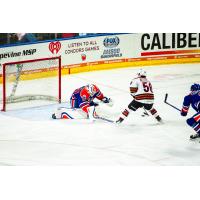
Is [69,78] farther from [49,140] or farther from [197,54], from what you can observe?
[197,54]

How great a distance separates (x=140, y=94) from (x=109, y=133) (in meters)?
0.47

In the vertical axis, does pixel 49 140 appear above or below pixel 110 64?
below

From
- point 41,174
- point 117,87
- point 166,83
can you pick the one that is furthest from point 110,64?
point 41,174

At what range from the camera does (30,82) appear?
3795 mm

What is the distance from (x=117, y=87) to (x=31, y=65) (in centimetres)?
83

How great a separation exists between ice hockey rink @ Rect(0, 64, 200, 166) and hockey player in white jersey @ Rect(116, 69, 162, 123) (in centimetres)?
5

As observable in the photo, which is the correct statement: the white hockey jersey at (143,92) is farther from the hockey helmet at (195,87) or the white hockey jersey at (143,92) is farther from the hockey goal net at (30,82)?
the hockey goal net at (30,82)

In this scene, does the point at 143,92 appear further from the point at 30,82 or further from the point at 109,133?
the point at 30,82

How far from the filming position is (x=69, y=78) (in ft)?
12.6

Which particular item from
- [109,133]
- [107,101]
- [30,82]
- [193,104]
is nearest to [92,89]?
[107,101]

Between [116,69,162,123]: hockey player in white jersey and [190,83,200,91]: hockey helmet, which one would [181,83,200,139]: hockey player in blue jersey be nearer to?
[190,83,200,91]: hockey helmet

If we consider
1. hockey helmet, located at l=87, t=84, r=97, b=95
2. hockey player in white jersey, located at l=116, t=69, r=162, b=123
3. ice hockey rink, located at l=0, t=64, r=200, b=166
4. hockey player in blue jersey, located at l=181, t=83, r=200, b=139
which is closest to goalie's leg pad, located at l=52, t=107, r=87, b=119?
ice hockey rink, located at l=0, t=64, r=200, b=166

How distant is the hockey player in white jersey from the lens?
12.7 ft

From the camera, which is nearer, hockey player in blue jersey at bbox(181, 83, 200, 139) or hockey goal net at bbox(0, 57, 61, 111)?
hockey goal net at bbox(0, 57, 61, 111)
